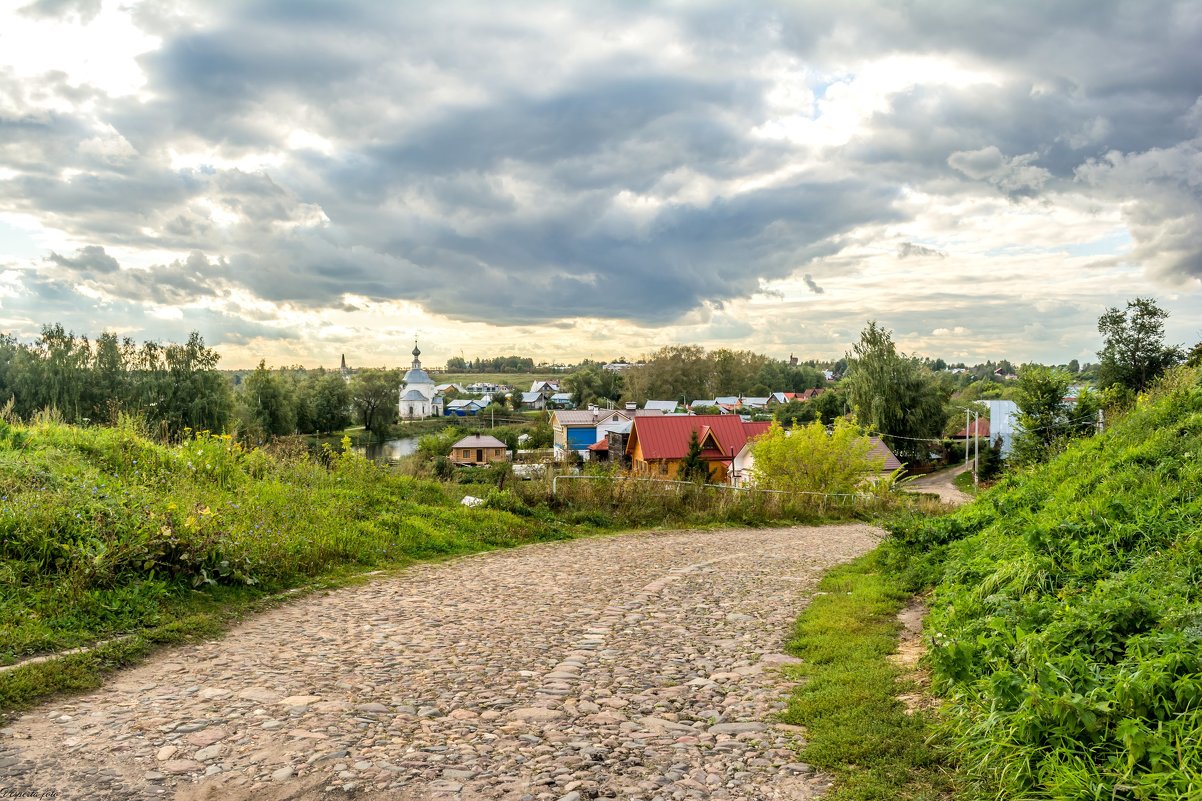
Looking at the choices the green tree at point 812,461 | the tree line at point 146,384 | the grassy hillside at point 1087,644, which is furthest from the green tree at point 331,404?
the grassy hillside at point 1087,644

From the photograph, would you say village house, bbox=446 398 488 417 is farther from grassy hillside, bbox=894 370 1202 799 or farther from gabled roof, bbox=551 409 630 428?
grassy hillside, bbox=894 370 1202 799

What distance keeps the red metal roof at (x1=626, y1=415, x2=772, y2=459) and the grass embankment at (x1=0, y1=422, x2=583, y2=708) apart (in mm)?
23518

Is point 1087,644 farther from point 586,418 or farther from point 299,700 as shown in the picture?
point 586,418

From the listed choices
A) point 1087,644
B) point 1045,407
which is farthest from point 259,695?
point 1045,407

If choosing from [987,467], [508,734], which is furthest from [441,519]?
[987,467]

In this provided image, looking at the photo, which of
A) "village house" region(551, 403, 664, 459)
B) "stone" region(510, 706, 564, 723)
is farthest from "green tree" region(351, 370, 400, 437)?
"stone" region(510, 706, 564, 723)

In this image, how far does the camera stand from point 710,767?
4.11m

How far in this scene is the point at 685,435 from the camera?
126 feet

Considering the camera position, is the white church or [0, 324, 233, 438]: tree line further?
the white church

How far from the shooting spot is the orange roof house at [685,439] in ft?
121

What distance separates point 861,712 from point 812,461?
23281 millimetres

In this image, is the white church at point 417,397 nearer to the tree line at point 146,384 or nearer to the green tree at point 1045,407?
the tree line at point 146,384

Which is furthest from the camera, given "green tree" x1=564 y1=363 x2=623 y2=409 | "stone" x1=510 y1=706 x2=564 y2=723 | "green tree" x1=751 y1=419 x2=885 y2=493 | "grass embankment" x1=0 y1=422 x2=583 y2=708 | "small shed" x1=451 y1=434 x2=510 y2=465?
"green tree" x1=564 y1=363 x2=623 y2=409

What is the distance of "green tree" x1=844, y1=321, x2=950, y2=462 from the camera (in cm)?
5250
